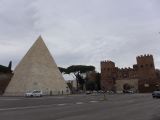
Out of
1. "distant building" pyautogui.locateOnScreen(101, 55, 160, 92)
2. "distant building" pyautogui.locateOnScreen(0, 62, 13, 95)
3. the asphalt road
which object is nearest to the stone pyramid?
"distant building" pyautogui.locateOnScreen(0, 62, 13, 95)

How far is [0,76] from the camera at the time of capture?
89.2 meters

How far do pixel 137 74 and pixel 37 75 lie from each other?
4889 centimetres

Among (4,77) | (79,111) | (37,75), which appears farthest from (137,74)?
(79,111)

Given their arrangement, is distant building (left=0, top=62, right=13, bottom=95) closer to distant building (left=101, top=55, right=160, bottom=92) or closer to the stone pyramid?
the stone pyramid

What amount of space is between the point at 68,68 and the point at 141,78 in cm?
2542

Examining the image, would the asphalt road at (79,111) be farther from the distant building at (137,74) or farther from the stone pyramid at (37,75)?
the distant building at (137,74)

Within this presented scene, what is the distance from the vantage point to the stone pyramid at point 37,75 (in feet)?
239

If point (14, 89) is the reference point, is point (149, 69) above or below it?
above

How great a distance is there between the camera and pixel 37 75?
244 feet

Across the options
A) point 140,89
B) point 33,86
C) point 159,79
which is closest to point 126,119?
point 33,86

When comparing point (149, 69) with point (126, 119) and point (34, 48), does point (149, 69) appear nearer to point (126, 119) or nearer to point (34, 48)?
point (34, 48)

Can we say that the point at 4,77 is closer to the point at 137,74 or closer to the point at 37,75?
the point at 37,75

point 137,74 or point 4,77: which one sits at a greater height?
point 137,74

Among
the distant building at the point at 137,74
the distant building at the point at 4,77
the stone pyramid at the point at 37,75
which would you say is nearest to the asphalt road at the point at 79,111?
the stone pyramid at the point at 37,75
